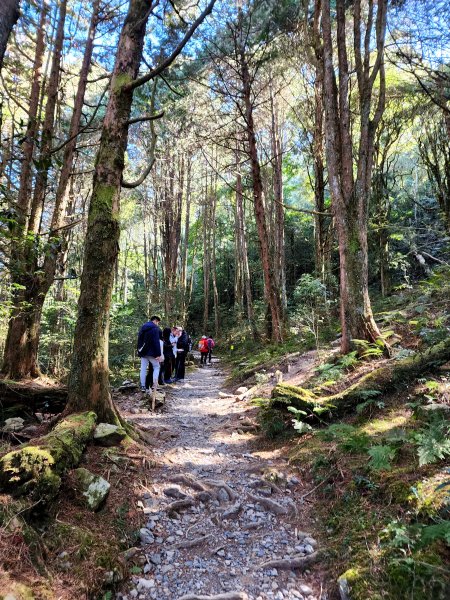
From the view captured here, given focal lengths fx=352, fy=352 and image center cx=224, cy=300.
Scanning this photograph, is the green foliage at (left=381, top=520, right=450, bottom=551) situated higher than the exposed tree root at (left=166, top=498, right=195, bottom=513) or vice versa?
the green foliage at (left=381, top=520, right=450, bottom=551)

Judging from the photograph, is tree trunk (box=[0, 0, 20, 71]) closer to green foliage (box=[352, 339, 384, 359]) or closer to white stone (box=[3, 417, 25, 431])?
white stone (box=[3, 417, 25, 431])

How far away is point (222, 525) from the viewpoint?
11.3 feet

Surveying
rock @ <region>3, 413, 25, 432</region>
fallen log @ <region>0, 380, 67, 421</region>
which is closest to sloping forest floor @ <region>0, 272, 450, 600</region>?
rock @ <region>3, 413, 25, 432</region>

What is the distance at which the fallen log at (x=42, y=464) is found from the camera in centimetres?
263

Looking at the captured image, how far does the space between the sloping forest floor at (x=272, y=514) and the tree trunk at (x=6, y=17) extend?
11.0ft

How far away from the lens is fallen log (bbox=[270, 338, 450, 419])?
4812 mm

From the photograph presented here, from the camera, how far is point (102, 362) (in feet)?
14.5

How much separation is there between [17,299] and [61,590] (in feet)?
20.7

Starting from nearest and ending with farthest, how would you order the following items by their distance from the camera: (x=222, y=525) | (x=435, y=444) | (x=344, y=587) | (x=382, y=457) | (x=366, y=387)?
(x=344, y=587) < (x=435, y=444) < (x=382, y=457) < (x=222, y=525) < (x=366, y=387)

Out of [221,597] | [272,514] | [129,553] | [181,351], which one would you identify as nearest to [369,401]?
[272,514]

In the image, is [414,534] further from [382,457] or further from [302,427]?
[302,427]

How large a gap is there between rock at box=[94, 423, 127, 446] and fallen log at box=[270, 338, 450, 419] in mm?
2369

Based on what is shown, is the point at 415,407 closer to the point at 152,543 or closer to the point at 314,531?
the point at 314,531

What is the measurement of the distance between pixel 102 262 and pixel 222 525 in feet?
10.7
